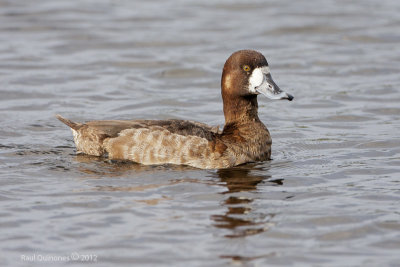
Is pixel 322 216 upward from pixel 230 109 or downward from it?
downward

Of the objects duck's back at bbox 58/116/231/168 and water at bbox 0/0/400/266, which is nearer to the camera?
water at bbox 0/0/400/266

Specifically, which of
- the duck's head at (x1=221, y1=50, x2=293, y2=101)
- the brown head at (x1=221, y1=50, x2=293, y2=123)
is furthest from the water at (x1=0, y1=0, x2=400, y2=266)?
the duck's head at (x1=221, y1=50, x2=293, y2=101)

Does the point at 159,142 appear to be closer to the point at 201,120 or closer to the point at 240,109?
the point at 240,109

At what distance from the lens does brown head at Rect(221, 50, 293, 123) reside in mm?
8797

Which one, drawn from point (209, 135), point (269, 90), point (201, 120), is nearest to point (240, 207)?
point (209, 135)

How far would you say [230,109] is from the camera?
9.02 metres

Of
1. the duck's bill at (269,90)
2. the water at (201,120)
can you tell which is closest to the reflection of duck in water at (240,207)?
the water at (201,120)

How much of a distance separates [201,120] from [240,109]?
6.79 ft

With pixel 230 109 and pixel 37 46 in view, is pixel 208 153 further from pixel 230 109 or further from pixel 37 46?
pixel 37 46

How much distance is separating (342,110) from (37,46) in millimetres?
6229

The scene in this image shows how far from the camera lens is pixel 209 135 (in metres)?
8.70

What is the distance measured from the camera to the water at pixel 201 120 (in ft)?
21.3

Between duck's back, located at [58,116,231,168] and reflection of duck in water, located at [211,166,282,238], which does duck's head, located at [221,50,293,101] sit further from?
reflection of duck in water, located at [211,166,282,238]

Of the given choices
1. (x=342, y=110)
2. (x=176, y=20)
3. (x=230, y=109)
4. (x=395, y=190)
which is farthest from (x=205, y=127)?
(x=176, y=20)
